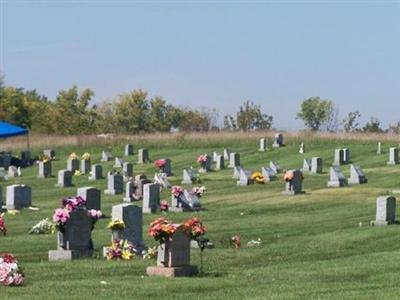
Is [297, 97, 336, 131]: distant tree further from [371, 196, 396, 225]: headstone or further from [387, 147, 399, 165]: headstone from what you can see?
[371, 196, 396, 225]: headstone

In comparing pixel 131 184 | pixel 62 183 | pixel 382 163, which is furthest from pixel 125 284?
pixel 382 163

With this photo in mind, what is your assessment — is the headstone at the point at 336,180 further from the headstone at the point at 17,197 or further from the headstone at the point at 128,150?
A: the headstone at the point at 128,150

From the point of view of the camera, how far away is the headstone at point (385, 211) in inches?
1093

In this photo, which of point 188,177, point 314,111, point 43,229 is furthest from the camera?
point 314,111

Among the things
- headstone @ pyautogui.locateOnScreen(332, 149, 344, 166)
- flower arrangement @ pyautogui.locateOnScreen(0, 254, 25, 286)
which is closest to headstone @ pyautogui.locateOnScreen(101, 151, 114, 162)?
headstone @ pyautogui.locateOnScreen(332, 149, 344, 166)

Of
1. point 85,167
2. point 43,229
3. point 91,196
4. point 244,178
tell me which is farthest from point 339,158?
point 43,229

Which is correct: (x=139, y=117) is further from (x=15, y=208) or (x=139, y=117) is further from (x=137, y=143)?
(x=15, y=208)

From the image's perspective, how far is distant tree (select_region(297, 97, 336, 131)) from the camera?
12144 cm

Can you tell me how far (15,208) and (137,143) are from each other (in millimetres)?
40070

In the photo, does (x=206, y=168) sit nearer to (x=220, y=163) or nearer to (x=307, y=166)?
(x=220, y=163)

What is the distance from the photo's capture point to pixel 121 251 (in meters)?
22.1

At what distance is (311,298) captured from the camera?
1594cm

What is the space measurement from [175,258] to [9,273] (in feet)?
10.0

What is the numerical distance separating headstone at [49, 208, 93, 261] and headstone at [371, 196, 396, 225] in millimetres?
8556
